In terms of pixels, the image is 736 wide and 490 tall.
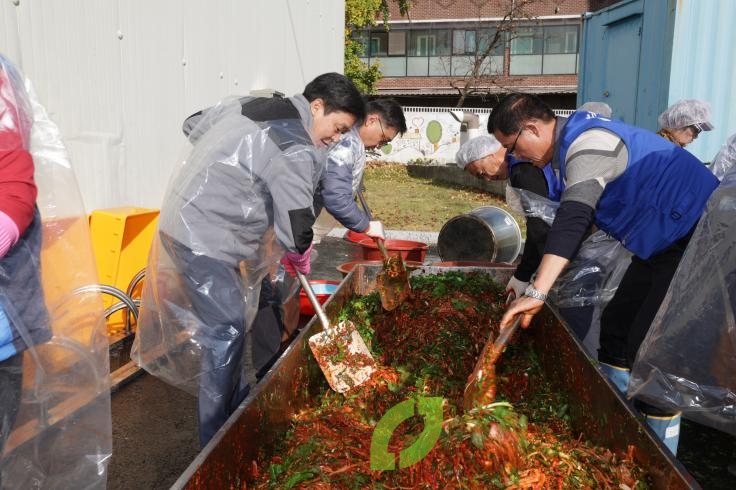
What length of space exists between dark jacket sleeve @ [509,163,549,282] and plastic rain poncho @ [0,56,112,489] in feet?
8.74

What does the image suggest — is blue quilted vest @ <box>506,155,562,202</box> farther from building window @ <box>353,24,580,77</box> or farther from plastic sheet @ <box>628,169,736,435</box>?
building window @ <box>353,24,580,77</box>

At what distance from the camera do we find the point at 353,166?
4.64m

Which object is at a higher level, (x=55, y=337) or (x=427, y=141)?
(x=55, y=337)

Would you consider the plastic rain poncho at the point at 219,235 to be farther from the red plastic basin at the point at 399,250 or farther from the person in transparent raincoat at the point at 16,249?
the red plastic basin at the point at 399,250

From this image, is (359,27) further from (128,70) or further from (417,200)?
(128,70)

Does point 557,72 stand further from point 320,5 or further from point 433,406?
point 433,406

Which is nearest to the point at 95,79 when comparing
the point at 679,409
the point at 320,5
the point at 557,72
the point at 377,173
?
the point at 679,409

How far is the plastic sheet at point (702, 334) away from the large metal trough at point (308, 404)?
0.24 meters

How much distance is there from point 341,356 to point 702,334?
162 cm

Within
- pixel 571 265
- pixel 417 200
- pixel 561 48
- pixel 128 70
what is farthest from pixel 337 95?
pixel 561 48

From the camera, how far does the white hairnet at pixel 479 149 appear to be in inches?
176

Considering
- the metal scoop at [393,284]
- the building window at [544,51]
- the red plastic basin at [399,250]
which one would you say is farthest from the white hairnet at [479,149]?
the building window at [544,51]

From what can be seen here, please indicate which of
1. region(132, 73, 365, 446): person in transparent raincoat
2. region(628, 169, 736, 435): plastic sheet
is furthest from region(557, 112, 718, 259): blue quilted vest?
region(132, 73, 365, 446): person in transparent raincoat

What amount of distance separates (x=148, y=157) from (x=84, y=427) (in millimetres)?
3933
